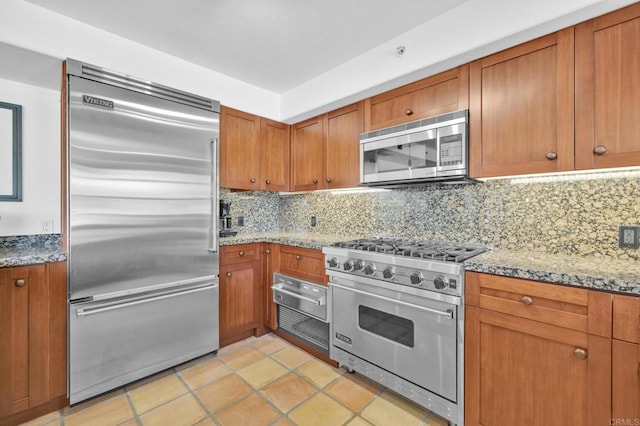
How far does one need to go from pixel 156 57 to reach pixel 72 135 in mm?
954

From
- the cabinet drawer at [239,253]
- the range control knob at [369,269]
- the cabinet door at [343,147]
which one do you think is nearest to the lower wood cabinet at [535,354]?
the range control knob at [369,269]

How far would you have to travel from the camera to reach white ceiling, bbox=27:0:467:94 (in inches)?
70.5

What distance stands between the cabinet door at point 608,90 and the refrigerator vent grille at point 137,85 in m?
2.51

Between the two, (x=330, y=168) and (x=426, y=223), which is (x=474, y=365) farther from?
(x=330, y=168)

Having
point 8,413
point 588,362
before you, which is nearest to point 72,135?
point 8,413

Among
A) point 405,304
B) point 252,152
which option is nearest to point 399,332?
point 405,304

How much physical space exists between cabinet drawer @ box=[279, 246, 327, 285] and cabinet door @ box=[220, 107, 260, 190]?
797 mm

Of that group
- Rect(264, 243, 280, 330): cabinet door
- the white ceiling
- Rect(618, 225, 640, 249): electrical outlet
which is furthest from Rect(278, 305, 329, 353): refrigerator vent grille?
the white ceiling

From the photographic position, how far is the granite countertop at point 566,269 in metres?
1.14

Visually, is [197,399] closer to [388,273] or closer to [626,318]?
[388,273]

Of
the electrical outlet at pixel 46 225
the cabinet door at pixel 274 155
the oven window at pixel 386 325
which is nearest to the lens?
the oven window at pixel 386 325

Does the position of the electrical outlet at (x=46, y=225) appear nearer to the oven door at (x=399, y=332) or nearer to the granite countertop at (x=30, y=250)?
the granite countertop at (x=30, y=250)

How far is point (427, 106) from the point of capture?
2.05 metres

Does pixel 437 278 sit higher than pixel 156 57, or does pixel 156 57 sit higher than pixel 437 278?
pixel 156 57
